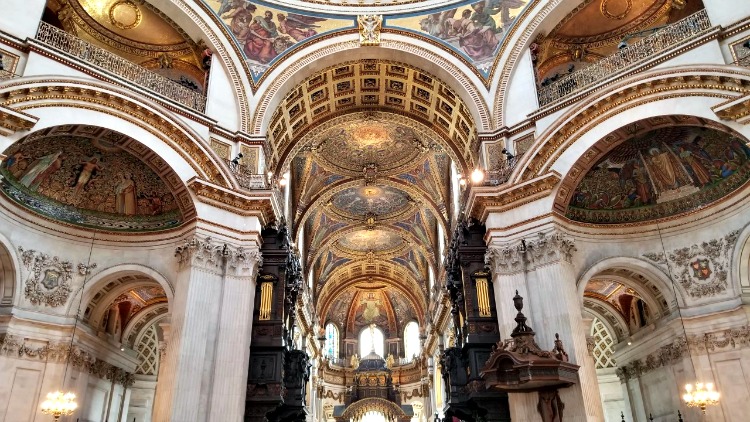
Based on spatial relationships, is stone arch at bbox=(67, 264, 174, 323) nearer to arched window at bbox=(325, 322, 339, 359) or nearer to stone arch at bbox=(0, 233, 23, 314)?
stone arch at bbox=(0, 233, 23, 314)

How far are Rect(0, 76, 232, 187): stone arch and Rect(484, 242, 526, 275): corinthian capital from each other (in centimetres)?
781

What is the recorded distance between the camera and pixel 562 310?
13195 millimetres

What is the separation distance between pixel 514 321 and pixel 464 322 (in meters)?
3.49

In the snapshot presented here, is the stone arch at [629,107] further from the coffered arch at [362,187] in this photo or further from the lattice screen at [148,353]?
the lattice screen at [148,353]

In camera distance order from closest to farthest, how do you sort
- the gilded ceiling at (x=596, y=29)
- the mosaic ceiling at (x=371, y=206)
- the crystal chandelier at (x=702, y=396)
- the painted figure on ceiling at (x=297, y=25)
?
the crystal chandelier at (x=702, y=396) → the gilded ceiling at (x=596, y=29) → the painted figure on ceiling at (x=297, y=25) → the mosaic ceiling at (x=371, y=206)

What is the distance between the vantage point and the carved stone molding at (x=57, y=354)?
13.8 meters

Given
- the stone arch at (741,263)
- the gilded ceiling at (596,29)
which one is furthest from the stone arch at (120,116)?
the stone arch at (741,263)

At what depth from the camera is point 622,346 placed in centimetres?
1856

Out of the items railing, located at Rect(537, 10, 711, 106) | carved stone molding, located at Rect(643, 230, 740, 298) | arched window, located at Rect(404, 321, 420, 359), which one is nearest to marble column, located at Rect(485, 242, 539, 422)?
carved stone molding, located at Rect(643, 230, 740, 298)

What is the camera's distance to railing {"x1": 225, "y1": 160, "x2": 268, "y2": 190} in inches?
627

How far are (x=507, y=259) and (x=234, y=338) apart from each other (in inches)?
306

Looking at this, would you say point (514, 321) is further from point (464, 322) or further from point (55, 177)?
point (55, 177)

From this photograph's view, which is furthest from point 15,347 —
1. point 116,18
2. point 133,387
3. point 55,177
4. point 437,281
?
point 437,281

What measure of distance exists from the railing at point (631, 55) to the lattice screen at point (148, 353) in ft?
55.0
